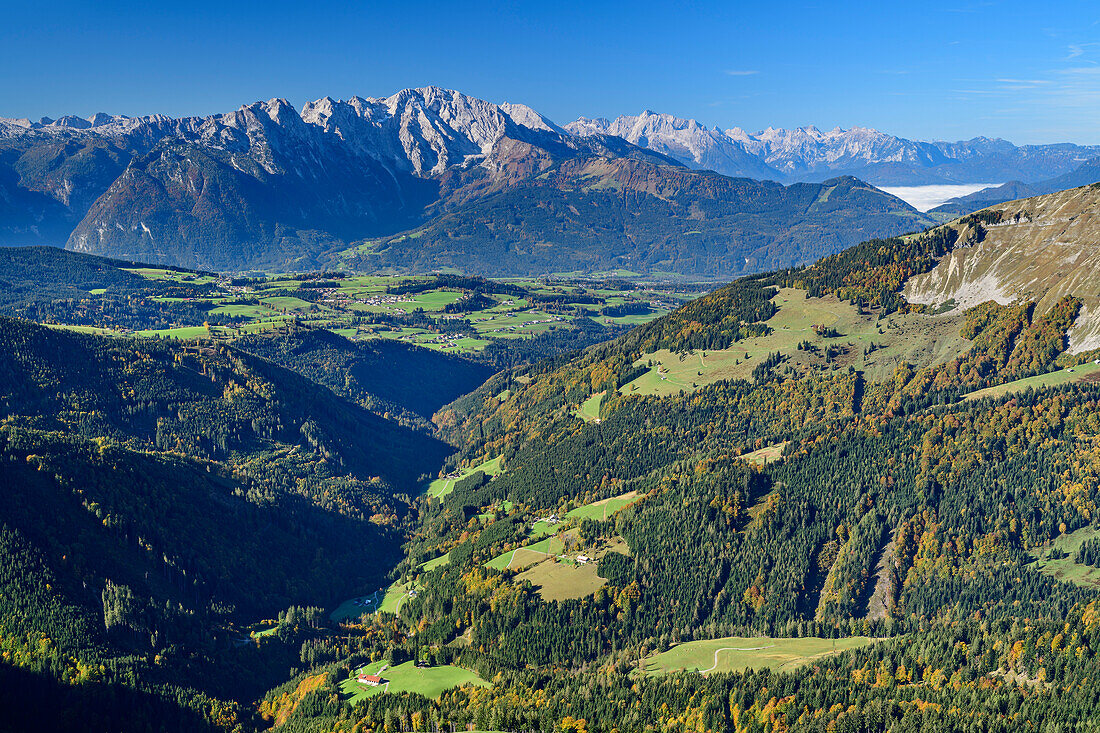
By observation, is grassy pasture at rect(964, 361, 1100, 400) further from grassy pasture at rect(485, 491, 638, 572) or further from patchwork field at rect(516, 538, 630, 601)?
patchwork field at rect(516, 538, 630, 601)

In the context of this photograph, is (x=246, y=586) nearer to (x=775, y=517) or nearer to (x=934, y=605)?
(x=775, y=517)

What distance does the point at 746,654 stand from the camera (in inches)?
5359

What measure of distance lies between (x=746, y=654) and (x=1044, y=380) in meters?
112

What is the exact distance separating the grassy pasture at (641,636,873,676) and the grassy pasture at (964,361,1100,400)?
85030 millimetres

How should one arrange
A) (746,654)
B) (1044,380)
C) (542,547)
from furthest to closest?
(1044,380) → (542,547) → (746,654)

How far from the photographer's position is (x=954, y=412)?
7510 inches

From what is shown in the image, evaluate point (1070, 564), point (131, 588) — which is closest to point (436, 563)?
point (131, 588)

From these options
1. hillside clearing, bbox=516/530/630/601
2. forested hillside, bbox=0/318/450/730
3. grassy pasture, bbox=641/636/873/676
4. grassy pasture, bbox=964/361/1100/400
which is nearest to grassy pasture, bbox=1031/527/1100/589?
grassy pasture, bbox=641/636/873/676

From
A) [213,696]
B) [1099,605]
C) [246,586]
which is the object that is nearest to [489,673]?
[213,696]

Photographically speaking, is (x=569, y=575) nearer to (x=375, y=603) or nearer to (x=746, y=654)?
(x=746, y=654)

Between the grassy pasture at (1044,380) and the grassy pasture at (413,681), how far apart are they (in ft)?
459

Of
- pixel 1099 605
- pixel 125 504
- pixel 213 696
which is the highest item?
pixel 125 504

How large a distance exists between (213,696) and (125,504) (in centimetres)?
5575

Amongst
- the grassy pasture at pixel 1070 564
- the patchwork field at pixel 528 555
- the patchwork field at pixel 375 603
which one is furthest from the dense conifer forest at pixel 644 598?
the patchwork field at pixel 528 555
